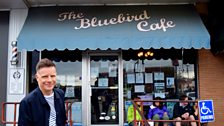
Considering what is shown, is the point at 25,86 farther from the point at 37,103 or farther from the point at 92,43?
the point at 37,103

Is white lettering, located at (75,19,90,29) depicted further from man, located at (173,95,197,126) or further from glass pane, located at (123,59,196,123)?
man, located at (173,95,197,126)

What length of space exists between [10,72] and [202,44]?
5.30 m

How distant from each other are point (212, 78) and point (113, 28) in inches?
125

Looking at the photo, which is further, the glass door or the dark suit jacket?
the glass door

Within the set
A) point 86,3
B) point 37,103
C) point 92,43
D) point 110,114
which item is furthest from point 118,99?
point 37,103

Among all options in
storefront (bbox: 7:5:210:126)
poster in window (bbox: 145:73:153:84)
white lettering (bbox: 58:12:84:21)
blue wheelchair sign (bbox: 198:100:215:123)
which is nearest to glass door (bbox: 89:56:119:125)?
storefront (bbox: 7:5:210:126)

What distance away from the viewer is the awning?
8.59 m

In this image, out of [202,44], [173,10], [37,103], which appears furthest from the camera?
[173,10]

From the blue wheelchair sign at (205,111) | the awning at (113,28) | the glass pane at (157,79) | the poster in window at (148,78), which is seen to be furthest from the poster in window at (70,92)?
the blue wheelchair sign at (205,111)

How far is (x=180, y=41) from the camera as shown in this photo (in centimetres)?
856

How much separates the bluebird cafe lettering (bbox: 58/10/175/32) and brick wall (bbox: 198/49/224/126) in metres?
1.60

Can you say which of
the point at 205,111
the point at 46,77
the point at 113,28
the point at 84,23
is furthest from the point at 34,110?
the point at 84,23

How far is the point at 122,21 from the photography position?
30.0 feet

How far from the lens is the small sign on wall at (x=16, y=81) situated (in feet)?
31.7
